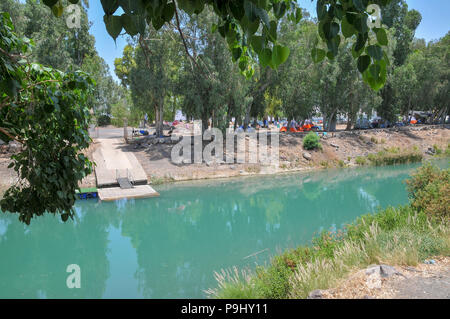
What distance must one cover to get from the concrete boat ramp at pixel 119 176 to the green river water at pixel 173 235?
751mm

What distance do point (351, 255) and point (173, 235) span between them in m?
7.53

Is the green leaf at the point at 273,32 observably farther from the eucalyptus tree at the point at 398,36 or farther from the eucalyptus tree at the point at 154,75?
the eucalyptus tree at the point at 398,36

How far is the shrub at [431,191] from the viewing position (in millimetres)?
7375

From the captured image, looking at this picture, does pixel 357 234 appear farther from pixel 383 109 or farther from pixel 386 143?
pixel 383 109

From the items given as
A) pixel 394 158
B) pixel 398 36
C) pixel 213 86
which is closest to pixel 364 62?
pixel 213 86

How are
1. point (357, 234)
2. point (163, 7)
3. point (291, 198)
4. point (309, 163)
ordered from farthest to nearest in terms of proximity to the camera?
1. point (309, 163)
2. point (291, 198)
3. point (357, 234)
4. point (163, 7)

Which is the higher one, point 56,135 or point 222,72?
point 222,72

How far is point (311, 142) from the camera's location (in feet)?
86.5

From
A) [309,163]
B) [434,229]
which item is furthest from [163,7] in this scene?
[309,163]

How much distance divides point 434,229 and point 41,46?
72.0 ft

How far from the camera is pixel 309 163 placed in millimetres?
25188

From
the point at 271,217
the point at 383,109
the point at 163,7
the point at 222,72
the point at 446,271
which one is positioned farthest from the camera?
the point at 383,109

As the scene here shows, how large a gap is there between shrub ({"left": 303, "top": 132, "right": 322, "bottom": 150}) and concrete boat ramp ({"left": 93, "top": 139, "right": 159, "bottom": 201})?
12990mm

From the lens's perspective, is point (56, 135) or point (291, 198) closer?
point (56, 135)
